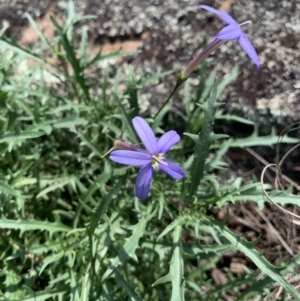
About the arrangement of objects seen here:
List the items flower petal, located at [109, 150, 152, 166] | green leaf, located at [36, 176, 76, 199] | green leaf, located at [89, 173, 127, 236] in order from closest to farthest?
flower petal, located at [109, 150, 152, 166], green leaf, located at [89, 173, 127, 236], green leaf, located at [36, 176, 76, 199]

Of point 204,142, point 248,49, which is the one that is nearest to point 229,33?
point 248,49

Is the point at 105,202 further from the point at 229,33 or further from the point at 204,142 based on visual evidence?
the point at 229,33

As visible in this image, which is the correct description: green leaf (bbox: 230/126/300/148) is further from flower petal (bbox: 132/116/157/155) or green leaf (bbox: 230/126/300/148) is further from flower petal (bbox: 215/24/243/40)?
flower petal (bbox: 132/116/157/155)

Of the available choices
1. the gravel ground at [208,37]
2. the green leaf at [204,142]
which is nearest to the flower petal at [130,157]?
the green leaf at [204,142]

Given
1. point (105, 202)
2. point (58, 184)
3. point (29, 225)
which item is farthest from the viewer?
point (58, 184)

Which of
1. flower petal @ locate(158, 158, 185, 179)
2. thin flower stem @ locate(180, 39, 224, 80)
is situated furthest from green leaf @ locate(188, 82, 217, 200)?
flower petal @ locate(158, 158, 185, 179)
